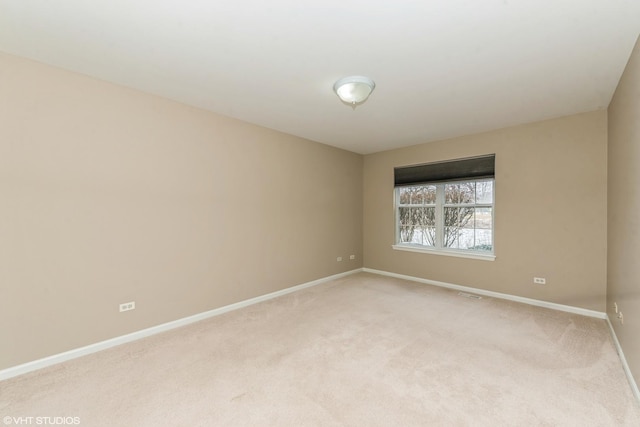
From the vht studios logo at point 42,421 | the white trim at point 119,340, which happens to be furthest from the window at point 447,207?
the vht studios logo at point 42,421

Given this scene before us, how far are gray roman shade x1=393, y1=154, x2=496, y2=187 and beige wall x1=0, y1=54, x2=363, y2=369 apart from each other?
225 centimetres

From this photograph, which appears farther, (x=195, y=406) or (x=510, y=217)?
(x=510, y=217)

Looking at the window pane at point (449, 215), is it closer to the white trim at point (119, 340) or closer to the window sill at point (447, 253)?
the window sill at point (447, 253)

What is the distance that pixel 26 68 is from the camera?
2.32 m

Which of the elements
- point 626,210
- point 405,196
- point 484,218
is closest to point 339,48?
point 626,210

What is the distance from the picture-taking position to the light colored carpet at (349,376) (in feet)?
5.98

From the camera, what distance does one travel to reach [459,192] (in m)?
4.75

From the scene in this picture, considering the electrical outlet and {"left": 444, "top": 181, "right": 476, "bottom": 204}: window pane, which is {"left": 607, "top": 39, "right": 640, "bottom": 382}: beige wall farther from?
the electrical outlet

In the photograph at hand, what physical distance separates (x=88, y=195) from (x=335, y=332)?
9.16ft

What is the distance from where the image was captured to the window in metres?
4.42

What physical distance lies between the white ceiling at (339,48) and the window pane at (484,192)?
133 cm

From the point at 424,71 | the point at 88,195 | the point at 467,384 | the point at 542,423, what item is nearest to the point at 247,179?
the point at 88,195

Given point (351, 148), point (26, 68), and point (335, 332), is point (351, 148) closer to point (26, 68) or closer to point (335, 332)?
point (335, 332)

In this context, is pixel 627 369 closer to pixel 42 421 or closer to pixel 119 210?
pixel 42 421
